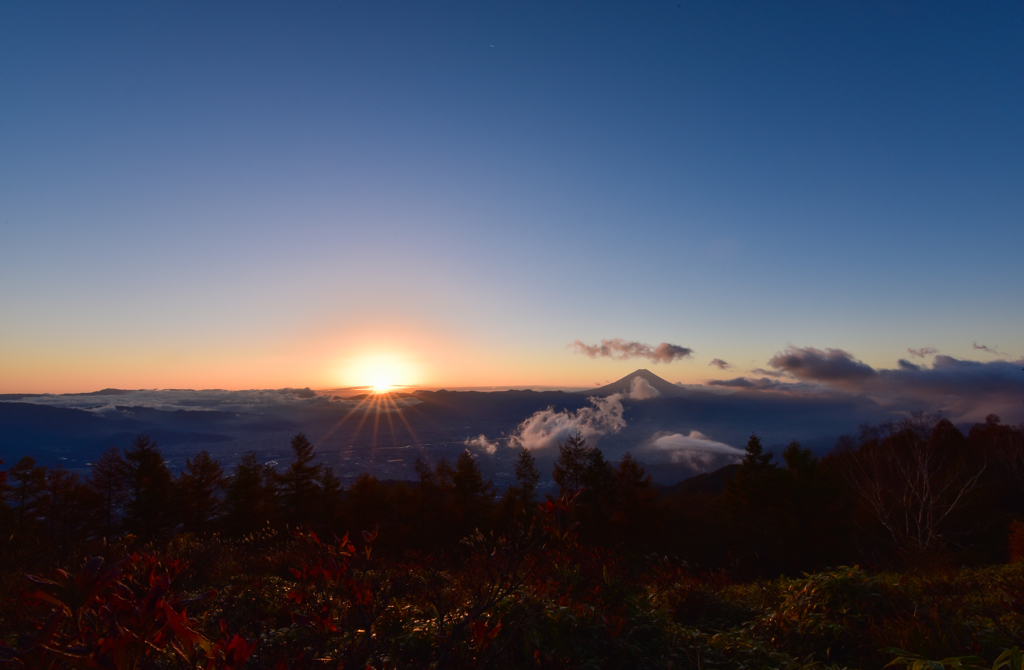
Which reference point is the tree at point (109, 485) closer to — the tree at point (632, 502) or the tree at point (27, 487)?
the tree at point (27, 487)

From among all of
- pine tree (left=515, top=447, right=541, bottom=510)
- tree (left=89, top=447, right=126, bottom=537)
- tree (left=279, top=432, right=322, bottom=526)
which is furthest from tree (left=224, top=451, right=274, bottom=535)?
pine tree (left=515, top=447, right=541, bottom=510)

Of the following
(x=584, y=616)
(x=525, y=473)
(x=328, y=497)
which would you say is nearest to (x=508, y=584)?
(x=584, y=616)

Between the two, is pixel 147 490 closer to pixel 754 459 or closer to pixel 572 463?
pixel 572 463

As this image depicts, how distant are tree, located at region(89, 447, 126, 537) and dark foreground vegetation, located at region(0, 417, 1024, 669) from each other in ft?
0.33

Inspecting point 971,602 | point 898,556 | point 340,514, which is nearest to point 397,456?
point 340,514

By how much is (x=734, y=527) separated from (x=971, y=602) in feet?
98.2

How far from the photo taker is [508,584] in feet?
18.2

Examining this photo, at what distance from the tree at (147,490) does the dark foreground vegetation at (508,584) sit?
0.31 feet

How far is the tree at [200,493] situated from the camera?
30.6 m

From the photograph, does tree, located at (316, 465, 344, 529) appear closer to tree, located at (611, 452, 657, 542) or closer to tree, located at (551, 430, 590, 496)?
tree, located at (551, 430, 590, 496)

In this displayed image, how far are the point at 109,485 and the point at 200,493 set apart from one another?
5.15 metres

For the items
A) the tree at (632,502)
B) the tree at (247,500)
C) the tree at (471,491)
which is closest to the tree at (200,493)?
the tree at (247,500)

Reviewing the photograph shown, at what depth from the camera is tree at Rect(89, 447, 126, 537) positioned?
28844mm

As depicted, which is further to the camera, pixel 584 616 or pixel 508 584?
pixel 508 584
